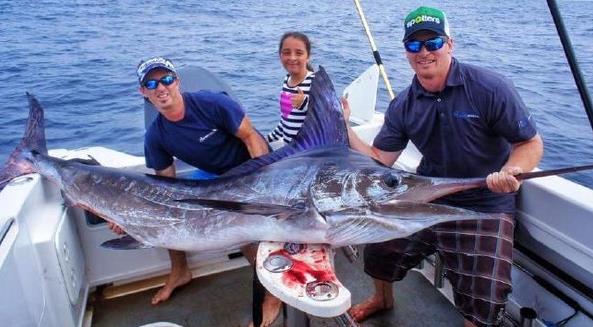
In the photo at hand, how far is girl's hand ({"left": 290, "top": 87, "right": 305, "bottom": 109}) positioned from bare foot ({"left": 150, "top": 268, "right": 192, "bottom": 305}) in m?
1.23

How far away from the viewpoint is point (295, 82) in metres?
3.40

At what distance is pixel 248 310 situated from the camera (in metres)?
2.80

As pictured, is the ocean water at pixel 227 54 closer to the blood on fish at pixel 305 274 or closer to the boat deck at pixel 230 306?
the boat deck at pixel 230 306

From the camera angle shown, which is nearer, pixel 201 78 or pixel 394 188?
pixel 394 188

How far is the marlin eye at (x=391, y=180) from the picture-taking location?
1.70 meters

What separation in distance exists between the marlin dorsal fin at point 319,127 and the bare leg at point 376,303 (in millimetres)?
957

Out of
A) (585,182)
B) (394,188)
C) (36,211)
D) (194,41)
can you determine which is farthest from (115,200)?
(194,41)

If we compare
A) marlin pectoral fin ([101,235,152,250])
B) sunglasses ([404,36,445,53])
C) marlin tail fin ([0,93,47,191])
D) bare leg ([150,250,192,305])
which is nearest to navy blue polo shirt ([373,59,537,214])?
sunglasses ([404,36,445,53])

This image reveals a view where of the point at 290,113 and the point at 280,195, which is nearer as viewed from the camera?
the point at 280,195

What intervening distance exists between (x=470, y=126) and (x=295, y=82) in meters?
1.47

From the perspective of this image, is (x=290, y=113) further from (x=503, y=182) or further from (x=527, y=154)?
Answer: (x=503, y=182)

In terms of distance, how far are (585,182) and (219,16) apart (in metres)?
15.9

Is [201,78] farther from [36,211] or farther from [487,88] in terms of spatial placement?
[487,88]

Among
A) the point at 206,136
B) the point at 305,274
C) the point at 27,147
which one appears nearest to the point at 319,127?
the point at 305,274
